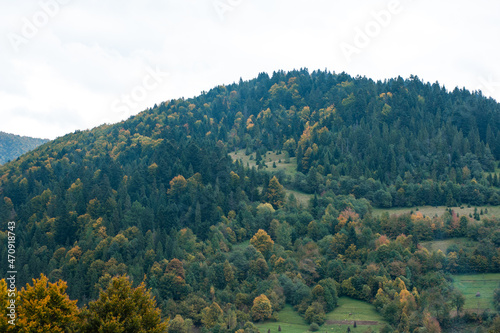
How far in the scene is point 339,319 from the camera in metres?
92.1

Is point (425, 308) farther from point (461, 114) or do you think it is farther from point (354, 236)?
point (461, 114)

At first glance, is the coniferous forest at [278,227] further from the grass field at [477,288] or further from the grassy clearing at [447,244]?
the grass field at [477,288]

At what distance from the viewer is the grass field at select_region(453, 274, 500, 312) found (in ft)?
285

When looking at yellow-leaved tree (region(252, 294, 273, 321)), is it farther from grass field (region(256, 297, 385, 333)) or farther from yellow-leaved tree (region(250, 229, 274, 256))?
yellow-leaved tree (region(250, 229, 274, 256))

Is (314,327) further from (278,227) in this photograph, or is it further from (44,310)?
(44,310)

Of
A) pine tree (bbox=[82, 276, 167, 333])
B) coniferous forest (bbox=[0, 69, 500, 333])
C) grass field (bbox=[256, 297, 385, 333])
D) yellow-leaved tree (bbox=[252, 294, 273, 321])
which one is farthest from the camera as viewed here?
coniferous forest (bbox=[0, 69, 500, 333])

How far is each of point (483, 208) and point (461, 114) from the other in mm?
72478

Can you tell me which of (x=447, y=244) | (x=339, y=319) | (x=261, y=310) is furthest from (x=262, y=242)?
(x=447, y=244)

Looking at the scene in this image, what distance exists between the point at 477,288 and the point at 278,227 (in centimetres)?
5057

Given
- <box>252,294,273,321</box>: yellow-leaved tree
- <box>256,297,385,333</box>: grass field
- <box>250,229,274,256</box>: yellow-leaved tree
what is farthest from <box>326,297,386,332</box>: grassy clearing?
<box>250,229,274,256</box>: yellow-leaved tree

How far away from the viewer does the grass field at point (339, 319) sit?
288 feet

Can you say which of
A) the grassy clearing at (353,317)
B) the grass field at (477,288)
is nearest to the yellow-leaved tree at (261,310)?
the grassy clearing at (353,317)

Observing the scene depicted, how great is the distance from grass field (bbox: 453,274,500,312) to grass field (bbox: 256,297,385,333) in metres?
18.0

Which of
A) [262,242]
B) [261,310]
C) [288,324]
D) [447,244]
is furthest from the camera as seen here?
[262,242]
